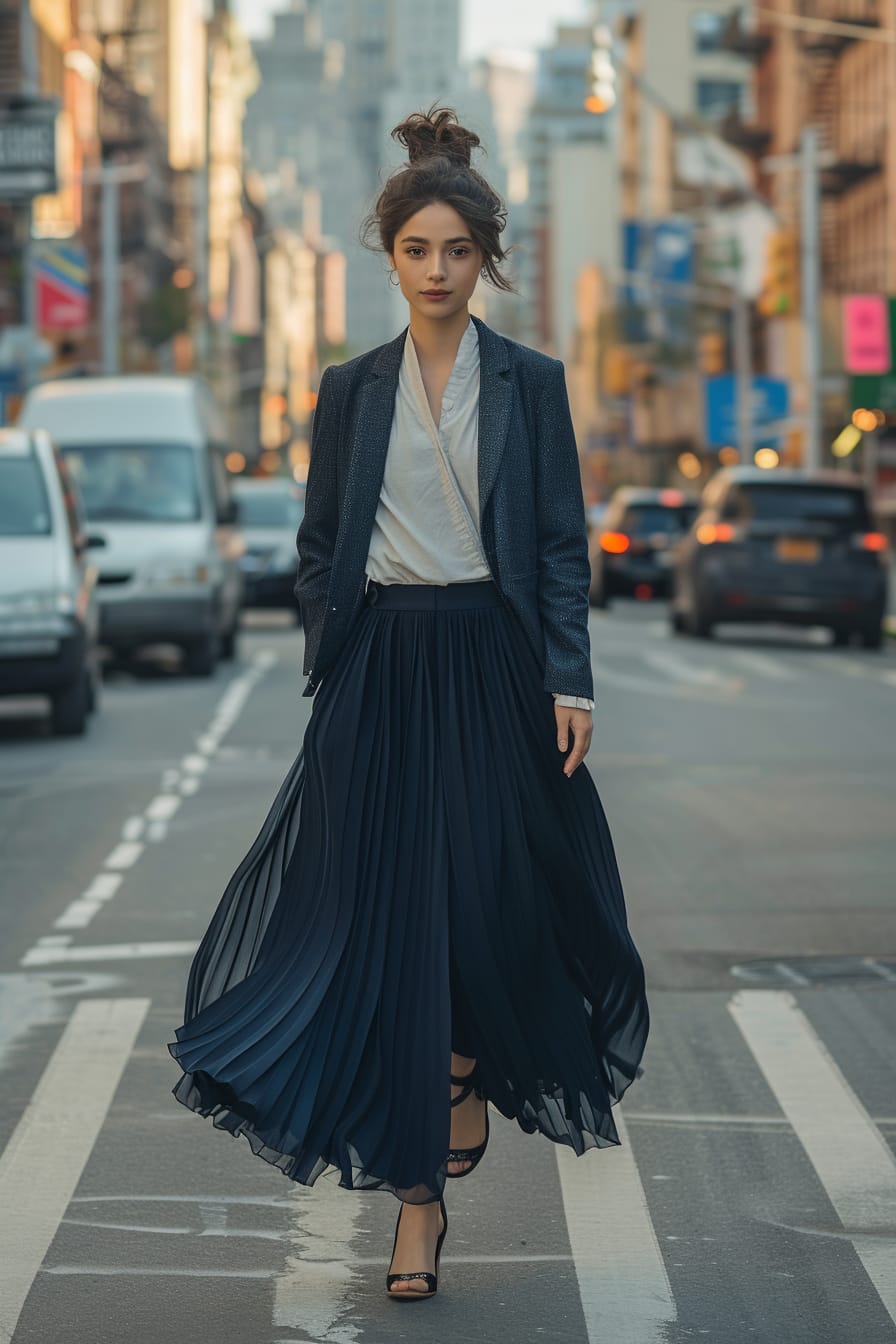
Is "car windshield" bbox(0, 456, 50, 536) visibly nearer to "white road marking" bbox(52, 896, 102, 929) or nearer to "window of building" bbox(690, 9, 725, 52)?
"white road marking" bbox(52, 896, 102, 929)

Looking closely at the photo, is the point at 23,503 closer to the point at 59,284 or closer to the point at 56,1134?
the point at 56,1134

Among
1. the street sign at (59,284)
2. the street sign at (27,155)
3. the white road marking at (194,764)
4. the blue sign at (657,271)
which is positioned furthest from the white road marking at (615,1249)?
the blue sign at (657,271)

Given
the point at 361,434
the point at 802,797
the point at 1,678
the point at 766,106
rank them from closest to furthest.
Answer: the point at 361,434 → the point at 802,797 → the point at 1,678 → the point at 766,106

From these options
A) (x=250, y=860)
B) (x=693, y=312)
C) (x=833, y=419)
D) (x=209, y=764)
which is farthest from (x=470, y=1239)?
(x=693, y=312)

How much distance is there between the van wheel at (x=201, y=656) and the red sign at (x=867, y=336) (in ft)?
68.3

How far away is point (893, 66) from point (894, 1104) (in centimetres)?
5210

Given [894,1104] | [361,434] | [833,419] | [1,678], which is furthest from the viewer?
[833,419]

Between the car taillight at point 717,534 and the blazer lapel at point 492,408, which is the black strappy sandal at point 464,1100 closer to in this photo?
the blazer lapel at point 492,408

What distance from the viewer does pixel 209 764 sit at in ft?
49.5

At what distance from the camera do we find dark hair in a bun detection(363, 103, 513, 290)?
4734mm

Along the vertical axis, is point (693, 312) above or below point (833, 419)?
above

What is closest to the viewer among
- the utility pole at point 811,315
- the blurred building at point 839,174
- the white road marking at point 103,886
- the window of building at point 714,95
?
the white road marking at point 103,886

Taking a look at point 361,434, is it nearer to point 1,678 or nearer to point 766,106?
point 1,678

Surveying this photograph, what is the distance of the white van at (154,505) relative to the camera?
22.4 meters
